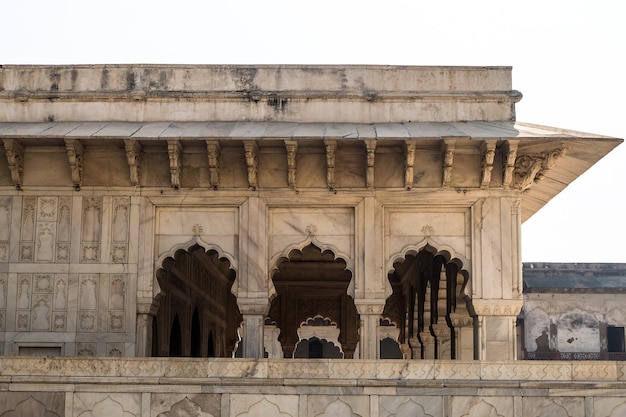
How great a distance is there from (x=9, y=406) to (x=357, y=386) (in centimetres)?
418

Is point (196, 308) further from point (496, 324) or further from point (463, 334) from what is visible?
point (496, 324)

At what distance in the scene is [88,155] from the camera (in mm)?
14555

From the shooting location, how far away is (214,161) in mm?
14172

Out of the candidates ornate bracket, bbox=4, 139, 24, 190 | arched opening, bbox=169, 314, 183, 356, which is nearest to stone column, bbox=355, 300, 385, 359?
ornate bracket, bbox=4, 139, 24, 190

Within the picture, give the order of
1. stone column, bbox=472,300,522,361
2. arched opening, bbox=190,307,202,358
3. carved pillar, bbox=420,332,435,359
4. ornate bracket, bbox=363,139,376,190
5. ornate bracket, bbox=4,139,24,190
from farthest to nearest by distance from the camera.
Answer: arched opening, bbox=190,307,202,358, carved pillar, bbox=420,332,435,359, ornate bracket, bbox=4,139,24,190, stone column, bbox=472,300,522,361, ornate bracket, bbox=363,139,376,190

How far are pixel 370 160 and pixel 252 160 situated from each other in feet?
5.37

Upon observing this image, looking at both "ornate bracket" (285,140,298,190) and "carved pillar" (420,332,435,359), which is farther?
"carved pillar" (420,332,435,359)

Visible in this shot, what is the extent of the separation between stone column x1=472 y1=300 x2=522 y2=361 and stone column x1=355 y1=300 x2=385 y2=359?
136cm

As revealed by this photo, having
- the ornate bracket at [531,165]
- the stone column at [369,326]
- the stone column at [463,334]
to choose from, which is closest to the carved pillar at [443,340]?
the stone column at [463,334]

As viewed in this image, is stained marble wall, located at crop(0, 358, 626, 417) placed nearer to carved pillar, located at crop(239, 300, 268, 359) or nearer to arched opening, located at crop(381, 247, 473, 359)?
carved pillar, located at crop(239, 300, 268, 359)

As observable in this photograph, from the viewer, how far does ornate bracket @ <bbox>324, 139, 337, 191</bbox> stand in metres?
13.8

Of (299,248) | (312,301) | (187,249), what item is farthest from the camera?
(312,301)

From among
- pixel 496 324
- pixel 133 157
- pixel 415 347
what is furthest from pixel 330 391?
pixel 415 347

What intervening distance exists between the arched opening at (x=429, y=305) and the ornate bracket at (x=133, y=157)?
450 cm
